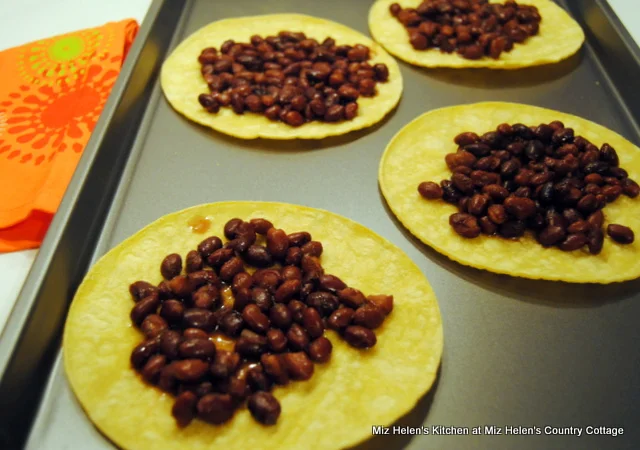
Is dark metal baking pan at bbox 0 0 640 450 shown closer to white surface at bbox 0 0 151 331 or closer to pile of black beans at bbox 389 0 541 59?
pile of black beans at bbox 389 0 541 59

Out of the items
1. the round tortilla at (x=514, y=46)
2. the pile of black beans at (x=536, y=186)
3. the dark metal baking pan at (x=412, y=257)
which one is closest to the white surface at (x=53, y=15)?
the dark metal baking pan at (x=412, y=257)

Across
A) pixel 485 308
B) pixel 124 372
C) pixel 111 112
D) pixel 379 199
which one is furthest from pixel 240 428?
pixel 111 112

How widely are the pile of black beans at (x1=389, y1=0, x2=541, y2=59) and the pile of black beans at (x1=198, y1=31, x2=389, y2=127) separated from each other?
261 mm

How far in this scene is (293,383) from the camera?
45.4 inches

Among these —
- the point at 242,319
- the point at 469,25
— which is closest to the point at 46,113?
the point at 242,319

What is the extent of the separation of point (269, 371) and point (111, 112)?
0.95 m

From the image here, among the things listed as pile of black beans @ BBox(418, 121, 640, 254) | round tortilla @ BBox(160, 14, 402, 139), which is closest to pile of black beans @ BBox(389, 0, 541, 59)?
round tortilla @ BBox(160, 14, 402, 139)

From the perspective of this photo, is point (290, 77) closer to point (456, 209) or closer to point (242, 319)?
point (456, 209)

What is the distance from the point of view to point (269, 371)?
1.13 metres

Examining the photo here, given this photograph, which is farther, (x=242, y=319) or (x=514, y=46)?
(x=514, y=46)

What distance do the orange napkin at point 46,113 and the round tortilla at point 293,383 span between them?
1.12 ft

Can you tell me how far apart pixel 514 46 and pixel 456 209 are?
0.89 metres

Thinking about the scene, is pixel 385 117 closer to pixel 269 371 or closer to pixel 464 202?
pixel 464 202

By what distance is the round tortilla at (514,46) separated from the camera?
6.49ft
